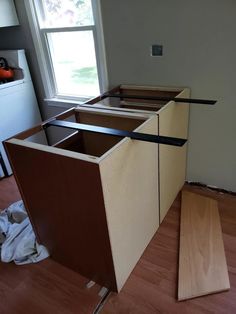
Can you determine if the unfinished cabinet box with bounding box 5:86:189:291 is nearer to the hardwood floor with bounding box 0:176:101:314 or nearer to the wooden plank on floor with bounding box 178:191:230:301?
the hardwood floor with bounding box 0:176:101:314

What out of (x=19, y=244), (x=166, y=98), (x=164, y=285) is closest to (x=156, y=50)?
(x=166, y=98)

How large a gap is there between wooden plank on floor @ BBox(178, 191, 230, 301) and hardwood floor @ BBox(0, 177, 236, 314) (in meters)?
0.04

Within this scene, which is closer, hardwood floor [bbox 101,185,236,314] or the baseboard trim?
hardwood floor [bbox 101,185,236,314]

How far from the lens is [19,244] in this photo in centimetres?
168

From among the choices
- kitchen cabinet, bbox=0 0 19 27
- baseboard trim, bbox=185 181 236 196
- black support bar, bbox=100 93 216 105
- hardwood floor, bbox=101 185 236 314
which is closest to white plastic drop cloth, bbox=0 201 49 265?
hardwood floor, bbox=101 185 236 314

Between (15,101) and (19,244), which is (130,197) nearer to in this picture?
(19,244)

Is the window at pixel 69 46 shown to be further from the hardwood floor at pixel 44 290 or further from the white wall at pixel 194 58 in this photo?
the hardwood floor at pixel 44 290

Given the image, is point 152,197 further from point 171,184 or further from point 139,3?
point 139,3

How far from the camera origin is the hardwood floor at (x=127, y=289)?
1.30 meters

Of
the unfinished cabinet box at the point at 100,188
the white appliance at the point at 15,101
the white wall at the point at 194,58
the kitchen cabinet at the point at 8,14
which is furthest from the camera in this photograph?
the white appliance at the point at 15,101

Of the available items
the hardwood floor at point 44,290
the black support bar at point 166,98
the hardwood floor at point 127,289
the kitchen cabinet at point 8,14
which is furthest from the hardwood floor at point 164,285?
the kitchen cabinet at point 8,14

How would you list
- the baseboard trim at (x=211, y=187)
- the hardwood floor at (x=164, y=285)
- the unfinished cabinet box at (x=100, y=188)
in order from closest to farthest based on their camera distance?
the unfinished cabinet box at (x=100, y=188) < the hardwood floor at (x=164, y=285) < the baseboard trim at (x=211, y=187)

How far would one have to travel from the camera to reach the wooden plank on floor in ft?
4.47

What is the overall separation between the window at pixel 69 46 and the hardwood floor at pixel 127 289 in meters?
1.55
